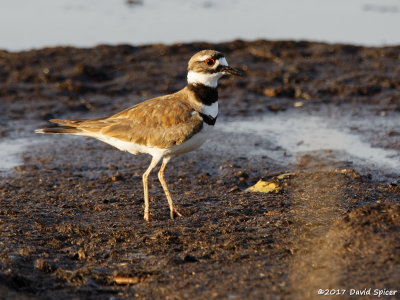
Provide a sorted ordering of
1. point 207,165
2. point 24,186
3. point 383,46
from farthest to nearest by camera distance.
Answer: point 383,46
point 207,165
point 24,186

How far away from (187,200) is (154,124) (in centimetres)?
106

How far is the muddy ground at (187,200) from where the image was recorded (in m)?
4.36

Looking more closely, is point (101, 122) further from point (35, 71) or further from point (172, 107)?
point (35, 71)

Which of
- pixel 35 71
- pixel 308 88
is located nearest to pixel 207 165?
pixel 308 88

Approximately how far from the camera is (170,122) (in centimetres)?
611

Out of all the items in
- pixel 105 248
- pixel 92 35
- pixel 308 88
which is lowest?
pixel 105 248

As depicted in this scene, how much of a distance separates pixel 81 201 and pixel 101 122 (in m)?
0.93

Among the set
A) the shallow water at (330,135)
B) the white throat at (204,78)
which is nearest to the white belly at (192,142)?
the white throat at (204,78)

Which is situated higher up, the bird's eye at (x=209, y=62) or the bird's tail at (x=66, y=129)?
the bird's eye at (x=209, y=62)

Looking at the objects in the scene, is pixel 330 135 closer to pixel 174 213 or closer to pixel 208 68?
pixel 208 68

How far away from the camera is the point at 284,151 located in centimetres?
858

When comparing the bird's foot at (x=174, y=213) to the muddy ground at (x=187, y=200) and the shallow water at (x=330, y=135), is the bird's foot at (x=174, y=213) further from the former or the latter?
the shallow water at (x=330, y=135)

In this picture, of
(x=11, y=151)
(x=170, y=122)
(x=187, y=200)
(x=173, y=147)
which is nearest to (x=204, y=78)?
(x=170, y=122)

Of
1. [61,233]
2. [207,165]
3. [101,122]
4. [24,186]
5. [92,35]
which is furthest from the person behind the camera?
[92,35]
